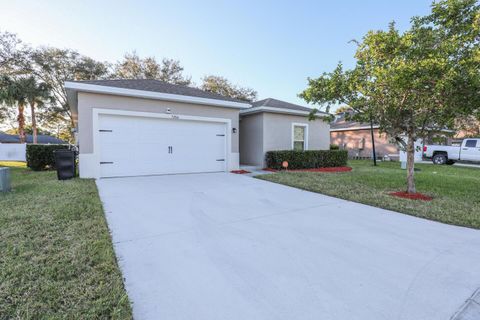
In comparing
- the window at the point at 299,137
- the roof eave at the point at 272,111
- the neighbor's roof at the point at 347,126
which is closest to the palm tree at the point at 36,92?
the roof eave at the point at 272,111

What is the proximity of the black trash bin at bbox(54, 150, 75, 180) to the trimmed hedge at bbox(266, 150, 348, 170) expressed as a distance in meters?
7.60

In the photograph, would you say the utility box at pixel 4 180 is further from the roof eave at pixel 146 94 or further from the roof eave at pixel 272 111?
the roof eave at pixel 272 111

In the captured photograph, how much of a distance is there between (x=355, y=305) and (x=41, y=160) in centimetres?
1277

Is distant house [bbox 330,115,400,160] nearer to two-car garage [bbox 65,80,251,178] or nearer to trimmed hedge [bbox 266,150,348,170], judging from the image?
trimmed hedge [bbox 266,150,348,170]

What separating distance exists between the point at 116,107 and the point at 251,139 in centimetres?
619

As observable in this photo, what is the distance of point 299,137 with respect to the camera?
12477 millimetres

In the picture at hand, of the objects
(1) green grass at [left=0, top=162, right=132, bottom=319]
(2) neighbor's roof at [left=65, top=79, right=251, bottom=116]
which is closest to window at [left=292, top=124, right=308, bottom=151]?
(2) neighbor's roof at [left=65, top=79, right=251, bottom=116]

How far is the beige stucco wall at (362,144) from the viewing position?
19484mm

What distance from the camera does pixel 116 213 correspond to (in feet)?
14.1

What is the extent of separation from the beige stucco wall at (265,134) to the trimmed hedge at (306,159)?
61 centimetres

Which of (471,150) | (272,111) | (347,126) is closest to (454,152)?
(471,150)

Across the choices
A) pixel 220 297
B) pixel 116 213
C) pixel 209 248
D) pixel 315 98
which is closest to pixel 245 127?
pixel 315 98

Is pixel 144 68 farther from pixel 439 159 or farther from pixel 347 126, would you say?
pixel 439 159

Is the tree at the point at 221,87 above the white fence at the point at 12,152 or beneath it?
above
